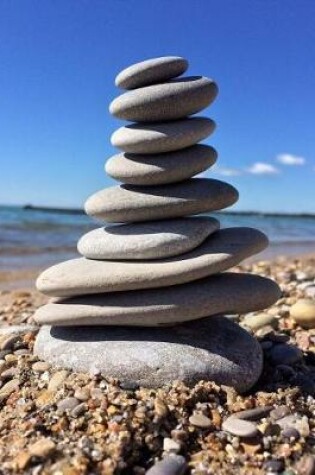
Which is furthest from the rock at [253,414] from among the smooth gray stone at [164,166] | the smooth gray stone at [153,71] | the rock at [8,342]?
the smooth gray stone at [153,71]

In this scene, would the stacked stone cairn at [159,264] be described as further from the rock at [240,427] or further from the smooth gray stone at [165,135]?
the rock at [240,427]

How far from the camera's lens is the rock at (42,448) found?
2.92 meters

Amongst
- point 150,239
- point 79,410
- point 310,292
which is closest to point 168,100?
point 150,239

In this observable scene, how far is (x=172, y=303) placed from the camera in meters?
4.06

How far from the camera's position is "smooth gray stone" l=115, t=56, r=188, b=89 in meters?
4.32

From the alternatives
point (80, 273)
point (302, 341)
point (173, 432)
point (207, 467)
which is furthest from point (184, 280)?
point (302, 341)

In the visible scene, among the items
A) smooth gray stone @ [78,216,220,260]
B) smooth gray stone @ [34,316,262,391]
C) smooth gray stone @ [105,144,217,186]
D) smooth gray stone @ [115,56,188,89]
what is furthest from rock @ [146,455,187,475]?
smooth gray stone @ [115,56,188,89]

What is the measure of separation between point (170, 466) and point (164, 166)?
2233 millimetres

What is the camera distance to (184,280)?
4078mm

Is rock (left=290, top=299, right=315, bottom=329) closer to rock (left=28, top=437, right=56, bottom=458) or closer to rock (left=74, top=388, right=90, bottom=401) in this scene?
rock (left=74, top=388, right=90, bottom=401)

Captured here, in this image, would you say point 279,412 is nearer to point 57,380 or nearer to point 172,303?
point 172,303

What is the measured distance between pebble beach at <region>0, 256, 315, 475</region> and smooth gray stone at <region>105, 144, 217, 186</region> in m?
1.55

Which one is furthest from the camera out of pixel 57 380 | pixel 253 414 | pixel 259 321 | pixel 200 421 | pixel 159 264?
pixel 259 321

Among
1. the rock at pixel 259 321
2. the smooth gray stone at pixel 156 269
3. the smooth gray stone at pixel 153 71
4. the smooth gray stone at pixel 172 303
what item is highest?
the smooth gray stone at pixel 153 71
